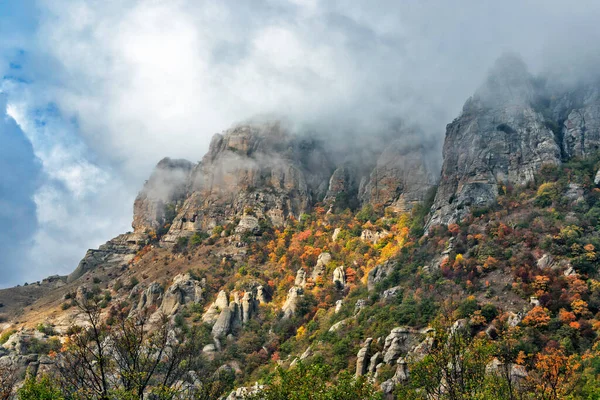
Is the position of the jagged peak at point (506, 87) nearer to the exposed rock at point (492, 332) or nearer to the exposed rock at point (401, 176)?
the exposed rock at point (401, 176)

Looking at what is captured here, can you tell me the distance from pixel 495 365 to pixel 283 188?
10975cm

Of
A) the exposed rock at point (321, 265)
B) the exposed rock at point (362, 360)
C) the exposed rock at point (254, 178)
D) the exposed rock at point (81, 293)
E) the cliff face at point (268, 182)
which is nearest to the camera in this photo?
the exposed rock at point (362, 360)

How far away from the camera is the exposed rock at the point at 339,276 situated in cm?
11025

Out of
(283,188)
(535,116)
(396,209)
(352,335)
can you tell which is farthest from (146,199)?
(535,116)

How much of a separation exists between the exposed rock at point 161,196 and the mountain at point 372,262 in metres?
0.62

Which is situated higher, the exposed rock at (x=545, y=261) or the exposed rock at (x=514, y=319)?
the exposed rock at (x=545, y=261)

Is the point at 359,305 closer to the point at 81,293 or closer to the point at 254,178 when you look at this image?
the point at 81,293

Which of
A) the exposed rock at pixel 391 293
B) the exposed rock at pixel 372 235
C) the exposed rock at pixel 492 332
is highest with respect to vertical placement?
the exposed rock at pixel 372 235

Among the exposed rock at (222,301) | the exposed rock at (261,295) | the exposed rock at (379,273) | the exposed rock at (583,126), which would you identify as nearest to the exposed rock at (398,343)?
the exposed rock at (379,273)

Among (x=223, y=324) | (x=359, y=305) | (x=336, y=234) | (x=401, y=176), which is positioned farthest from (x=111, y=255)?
(x=359, y=305)

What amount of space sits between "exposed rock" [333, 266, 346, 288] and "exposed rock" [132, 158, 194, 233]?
76966 mm

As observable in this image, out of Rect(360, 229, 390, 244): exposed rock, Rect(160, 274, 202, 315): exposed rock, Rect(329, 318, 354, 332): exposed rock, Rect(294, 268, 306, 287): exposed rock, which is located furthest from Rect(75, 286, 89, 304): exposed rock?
Rect(360, 229, 390, 244): exposed rock

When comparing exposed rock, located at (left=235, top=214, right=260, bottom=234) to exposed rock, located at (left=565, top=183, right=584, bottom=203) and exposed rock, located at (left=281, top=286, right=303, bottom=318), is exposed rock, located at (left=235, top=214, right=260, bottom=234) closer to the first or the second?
exposed rock, located at (left=281, top=286, right=303, bottom=318)

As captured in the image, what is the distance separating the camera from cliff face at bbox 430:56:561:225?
108994 mm
